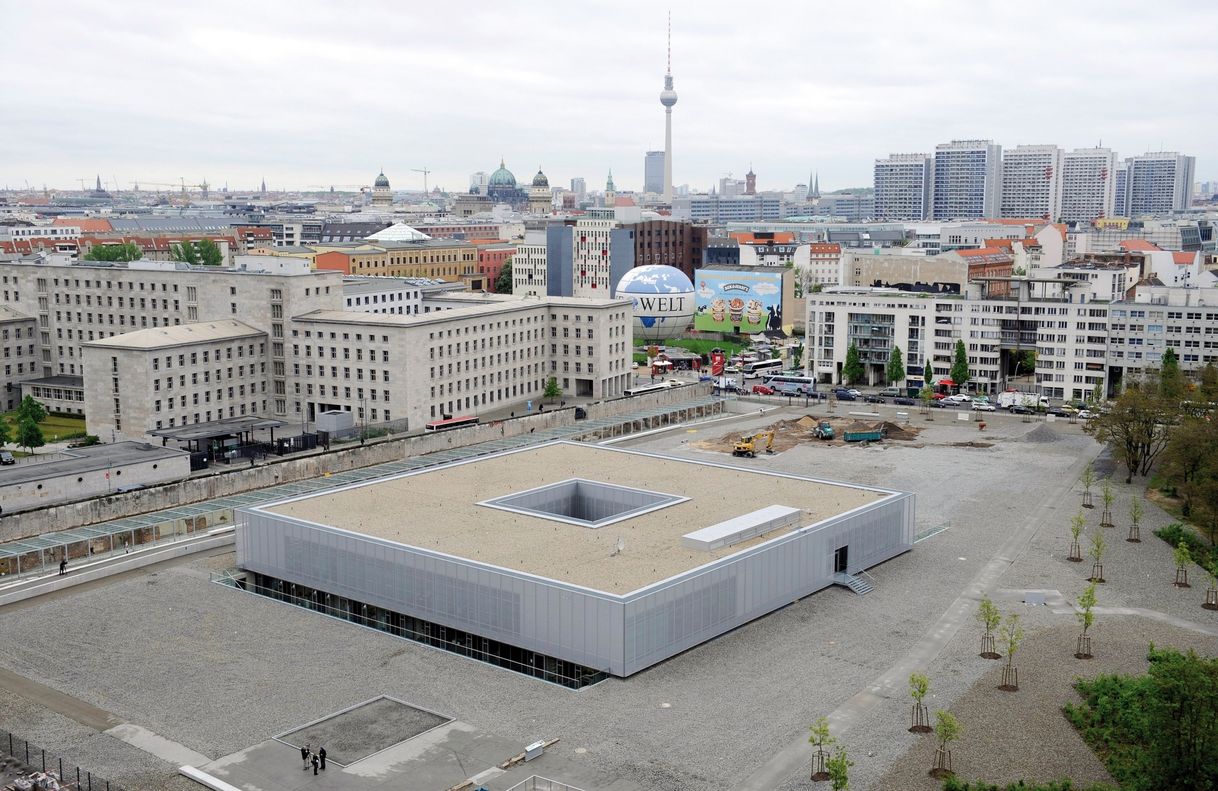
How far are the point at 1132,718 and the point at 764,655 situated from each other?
12.3 metres

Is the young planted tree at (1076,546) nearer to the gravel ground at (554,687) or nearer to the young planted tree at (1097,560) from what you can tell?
the young planted tree at (1097,560)

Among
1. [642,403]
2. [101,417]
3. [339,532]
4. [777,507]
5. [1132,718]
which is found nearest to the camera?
[1132,718]

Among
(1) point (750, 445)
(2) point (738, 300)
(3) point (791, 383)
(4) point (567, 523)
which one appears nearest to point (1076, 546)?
(4) point (567, 523)

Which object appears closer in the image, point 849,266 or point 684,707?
point 684,707

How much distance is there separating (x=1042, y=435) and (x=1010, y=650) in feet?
174

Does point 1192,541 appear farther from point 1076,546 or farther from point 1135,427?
point 1135,427

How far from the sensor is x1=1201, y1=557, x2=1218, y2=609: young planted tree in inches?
1976

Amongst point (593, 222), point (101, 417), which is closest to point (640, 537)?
point (101, 417)

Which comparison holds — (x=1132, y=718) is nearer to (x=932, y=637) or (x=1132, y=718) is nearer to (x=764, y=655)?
(x=932, y=637)

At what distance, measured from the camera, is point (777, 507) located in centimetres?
5359

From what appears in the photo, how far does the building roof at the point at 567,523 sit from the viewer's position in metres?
46.2

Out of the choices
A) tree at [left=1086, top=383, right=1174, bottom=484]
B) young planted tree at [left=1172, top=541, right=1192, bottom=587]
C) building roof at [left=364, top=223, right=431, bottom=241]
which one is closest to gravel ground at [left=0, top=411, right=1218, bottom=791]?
young planted tree at [left=1172, top=541, right=1192, bottom=587]

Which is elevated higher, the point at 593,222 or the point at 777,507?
the point at 593,222

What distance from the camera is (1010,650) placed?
4141cm
